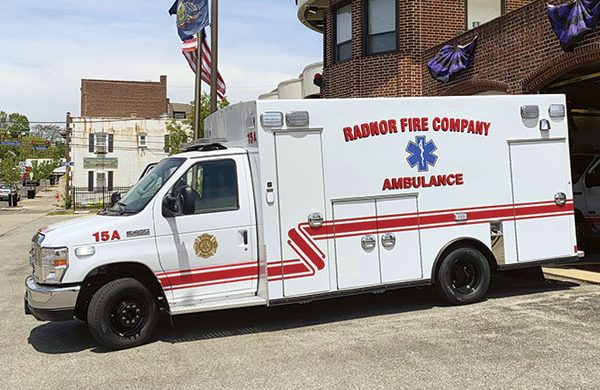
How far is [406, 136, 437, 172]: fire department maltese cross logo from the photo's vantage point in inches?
295

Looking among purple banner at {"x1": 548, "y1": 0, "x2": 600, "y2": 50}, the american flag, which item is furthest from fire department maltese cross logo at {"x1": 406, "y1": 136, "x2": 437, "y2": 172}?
the american flag

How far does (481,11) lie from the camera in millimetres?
15500

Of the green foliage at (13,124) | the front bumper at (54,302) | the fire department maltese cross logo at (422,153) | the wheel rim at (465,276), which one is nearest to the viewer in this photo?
the front bumper at (54,302)

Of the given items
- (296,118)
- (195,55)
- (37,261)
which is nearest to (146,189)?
(37,261)

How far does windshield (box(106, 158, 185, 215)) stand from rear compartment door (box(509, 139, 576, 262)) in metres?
4.71

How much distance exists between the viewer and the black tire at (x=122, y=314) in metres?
6.14

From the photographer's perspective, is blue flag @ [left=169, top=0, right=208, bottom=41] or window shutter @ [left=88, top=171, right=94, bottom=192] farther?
window shutter @ [left=88, top=171, right=94, bottom=192]

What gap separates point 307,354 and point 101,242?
2548 mm

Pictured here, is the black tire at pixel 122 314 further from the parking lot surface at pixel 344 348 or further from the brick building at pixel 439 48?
the brick building at pixel 439 48

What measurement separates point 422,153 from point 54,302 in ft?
15.9

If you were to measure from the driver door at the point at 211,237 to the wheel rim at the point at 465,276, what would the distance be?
2884mm

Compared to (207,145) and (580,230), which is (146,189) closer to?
(207,145)

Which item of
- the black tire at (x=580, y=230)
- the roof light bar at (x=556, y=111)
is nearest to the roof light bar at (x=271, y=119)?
the roof light bar at (x=556, y=111)

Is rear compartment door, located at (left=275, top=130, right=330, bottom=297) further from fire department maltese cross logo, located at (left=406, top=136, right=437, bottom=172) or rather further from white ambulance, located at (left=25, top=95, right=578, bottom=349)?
fire department maltese cross logo, located at (left=406, top=136, right=437, bottom=172)
